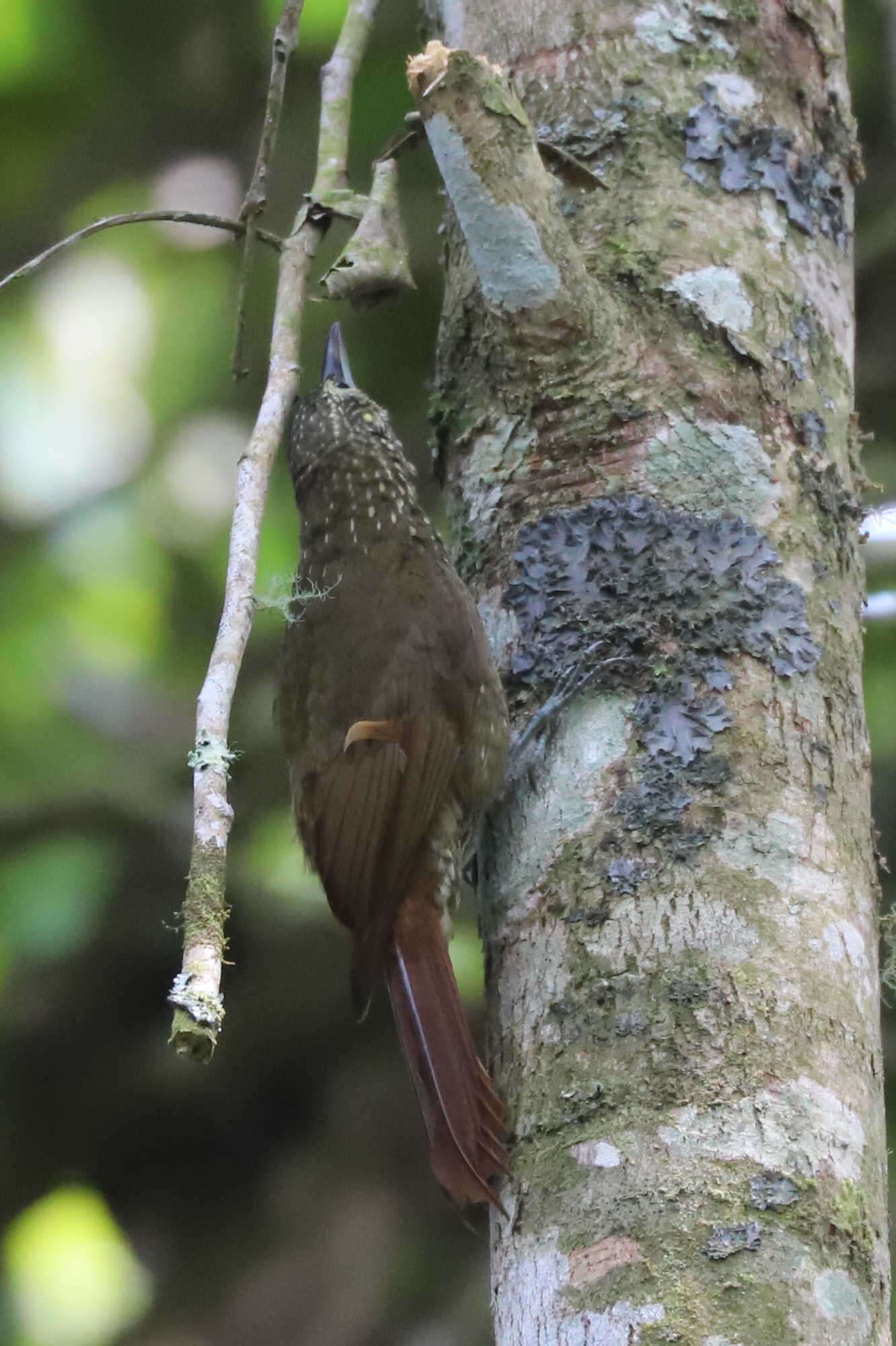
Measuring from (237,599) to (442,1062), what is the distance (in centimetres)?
80

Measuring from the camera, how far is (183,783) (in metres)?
3.87

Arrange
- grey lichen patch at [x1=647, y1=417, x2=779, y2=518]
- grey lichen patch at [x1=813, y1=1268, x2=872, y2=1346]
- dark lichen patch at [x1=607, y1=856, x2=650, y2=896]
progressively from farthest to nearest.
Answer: grey lichen patch at [x1=647, y1=417, x2=779, y2=518]
dark lichen patch at [x1=607, y1=856, x2=650, y2=896]
grey lichen patch at [x1=813, y1=1268, x2=872, y2=1346]

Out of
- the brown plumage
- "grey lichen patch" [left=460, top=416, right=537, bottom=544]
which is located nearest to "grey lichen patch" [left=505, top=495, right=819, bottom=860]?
"grey lichen patch" [left=460, top=416, right=537, bottom=544]

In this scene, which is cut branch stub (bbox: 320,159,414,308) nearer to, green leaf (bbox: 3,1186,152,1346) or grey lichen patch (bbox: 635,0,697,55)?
grey lichen patch (bbox: 635,0,697,55)

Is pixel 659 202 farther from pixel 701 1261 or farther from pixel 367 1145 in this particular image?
pixel 367 1145

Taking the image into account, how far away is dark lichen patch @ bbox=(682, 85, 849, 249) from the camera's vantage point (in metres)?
2.44

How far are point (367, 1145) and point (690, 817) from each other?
6.49 ft

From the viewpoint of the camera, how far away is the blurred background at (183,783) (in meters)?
3.66

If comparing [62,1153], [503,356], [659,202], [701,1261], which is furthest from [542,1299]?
[62,1153]

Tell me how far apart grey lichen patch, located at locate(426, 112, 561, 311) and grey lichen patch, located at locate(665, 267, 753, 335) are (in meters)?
0.23

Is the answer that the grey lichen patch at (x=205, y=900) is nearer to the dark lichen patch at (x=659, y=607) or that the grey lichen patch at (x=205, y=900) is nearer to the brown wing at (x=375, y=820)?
the dark lichen patch at (x=659, y=607)

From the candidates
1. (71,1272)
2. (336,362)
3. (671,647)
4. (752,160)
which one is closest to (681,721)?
(671,647)

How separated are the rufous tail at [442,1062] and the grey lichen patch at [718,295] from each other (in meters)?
0.98

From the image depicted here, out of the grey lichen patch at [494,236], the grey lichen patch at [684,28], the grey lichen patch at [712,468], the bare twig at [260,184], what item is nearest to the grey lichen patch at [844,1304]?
the grey lichen patch at [712,468]
